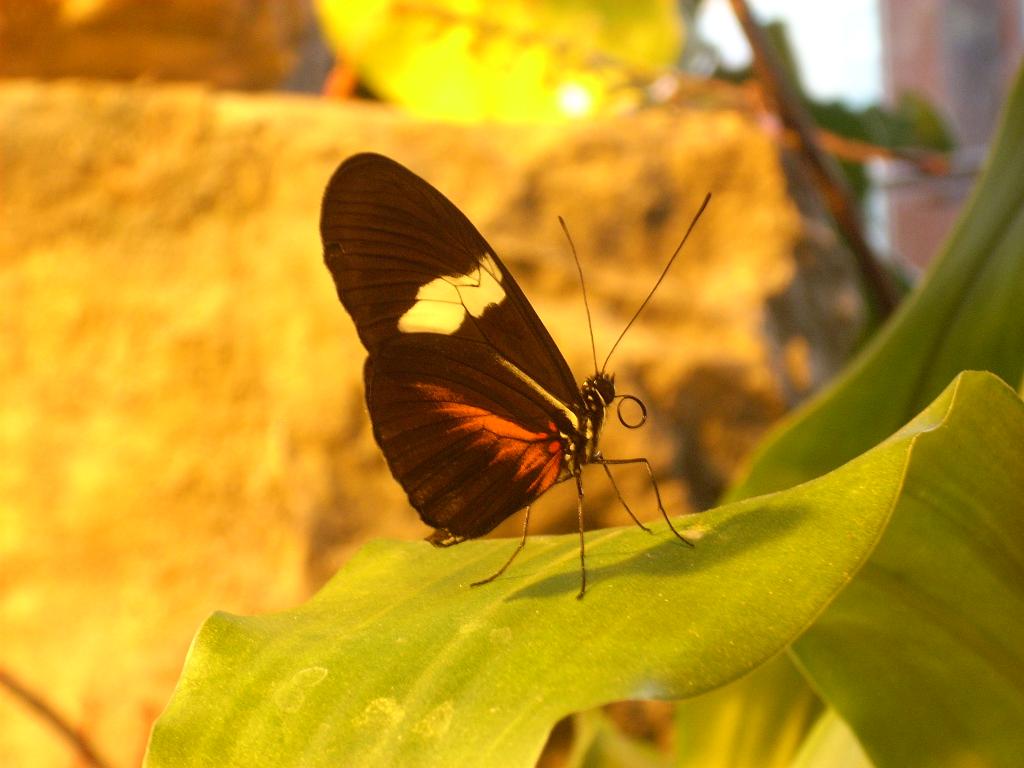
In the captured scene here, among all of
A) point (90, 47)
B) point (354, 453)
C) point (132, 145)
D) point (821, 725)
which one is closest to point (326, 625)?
point (821, 725)

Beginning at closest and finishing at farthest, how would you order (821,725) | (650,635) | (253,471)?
(650,635) → (821,725) → (253,471)

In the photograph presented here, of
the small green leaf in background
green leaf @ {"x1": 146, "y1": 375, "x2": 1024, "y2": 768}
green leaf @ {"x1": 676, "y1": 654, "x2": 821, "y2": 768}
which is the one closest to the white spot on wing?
green leaf @ {"x1": 146, "y1": 375, "x2": 1024, "y2": 768}

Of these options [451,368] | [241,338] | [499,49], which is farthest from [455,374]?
[499,49]

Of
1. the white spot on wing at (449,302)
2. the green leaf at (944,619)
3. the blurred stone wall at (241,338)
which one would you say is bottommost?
the blurred stone wall at (241,338)

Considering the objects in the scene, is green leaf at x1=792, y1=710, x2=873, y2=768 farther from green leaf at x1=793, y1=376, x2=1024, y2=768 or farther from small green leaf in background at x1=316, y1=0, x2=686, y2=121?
small green leaf in background at x1=316, y1=0, x2=686, y2=121

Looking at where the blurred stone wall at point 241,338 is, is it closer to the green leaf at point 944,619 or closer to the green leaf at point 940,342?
the green leaf at point 940,342

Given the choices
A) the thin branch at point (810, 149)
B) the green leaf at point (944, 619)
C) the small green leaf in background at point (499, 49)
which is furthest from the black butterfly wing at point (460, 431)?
the small green leaf in background at point (499, 49)

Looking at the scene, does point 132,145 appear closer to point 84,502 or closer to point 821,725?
point 84,502

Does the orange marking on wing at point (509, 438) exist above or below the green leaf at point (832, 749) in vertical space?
above
